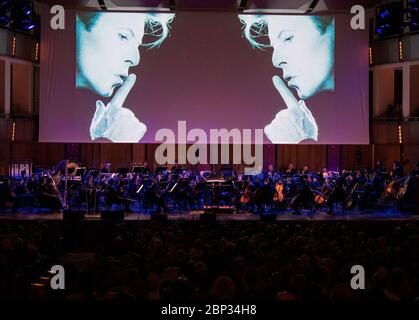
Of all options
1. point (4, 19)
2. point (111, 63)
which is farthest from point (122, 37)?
point (4, 19)

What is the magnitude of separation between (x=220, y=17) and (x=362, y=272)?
617 inches

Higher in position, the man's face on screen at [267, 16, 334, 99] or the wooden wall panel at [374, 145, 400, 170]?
the man's face on screen at [267, 16, 334, 99]

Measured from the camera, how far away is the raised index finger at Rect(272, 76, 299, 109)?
773 inches

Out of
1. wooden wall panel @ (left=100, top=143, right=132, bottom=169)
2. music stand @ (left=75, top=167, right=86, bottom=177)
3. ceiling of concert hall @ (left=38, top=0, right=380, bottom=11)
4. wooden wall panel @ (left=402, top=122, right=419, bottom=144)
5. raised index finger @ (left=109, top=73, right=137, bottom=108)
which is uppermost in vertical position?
ceiling of concert hall @ (left=38, top=0, right=380, bottom=11)

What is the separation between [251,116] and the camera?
64.4 ft

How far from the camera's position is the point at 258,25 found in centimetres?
1967

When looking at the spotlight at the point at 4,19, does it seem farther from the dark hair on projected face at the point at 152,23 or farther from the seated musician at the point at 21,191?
the seated musician at the point at 21,191

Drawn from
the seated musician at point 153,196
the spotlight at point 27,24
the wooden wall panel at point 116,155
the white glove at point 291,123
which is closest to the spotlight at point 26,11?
the spotlight at point 27,24

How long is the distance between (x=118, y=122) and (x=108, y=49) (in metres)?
2.56

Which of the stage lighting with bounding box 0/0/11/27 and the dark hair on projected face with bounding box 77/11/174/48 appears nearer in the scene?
the stage lighting with bounding box 0/0/11/27

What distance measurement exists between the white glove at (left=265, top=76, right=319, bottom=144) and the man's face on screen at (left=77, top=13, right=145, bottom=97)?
516 centimetres

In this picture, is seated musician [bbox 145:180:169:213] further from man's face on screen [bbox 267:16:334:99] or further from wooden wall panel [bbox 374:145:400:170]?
wooden wall panel [bbox 374:145:400:170]

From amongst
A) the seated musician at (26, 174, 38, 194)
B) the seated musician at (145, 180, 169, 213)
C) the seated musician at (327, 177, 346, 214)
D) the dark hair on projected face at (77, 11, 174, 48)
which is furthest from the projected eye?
the seated musician at (327, 177, 346, 214)
